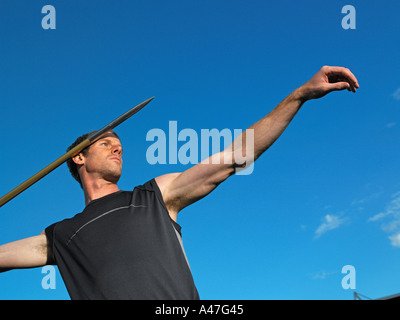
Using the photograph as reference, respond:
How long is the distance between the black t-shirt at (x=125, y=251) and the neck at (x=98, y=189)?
0.31 meters

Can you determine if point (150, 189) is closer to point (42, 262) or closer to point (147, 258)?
point (147, 258)

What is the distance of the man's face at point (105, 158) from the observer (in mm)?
4793

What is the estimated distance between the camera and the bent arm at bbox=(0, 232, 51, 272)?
15.1 feet

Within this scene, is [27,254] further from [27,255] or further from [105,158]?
[105,158]

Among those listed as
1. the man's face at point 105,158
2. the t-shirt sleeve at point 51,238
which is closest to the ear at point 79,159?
the man's face at point 105,158

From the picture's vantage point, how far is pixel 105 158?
4.88 meters

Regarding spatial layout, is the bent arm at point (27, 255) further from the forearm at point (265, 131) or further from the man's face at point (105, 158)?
the forearm at point (265, 131)

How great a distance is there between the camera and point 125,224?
155 inches

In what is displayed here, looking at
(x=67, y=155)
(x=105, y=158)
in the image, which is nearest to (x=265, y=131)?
(x=105, y=158)

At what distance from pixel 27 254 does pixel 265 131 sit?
9.79 ft

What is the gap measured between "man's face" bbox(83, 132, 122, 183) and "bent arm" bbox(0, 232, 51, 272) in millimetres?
951

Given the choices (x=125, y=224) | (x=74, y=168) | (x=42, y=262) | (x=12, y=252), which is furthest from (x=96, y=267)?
(x=74, y=168)
